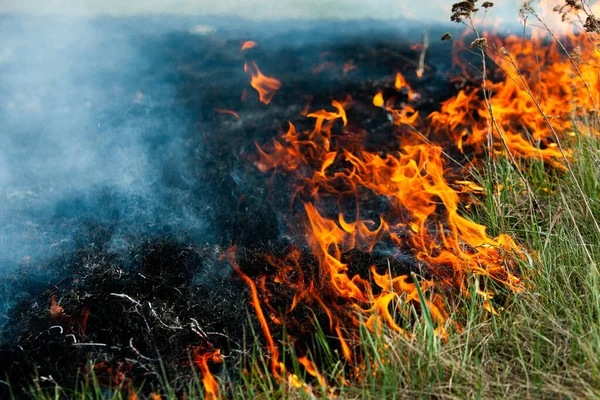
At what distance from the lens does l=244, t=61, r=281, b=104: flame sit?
4.43m

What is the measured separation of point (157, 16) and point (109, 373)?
2837mm

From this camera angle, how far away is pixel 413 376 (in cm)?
226

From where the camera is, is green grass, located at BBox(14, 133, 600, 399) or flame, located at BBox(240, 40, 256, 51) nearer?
green grass, located at BBox(14, 133, 600, 399)

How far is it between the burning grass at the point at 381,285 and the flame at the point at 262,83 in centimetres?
6

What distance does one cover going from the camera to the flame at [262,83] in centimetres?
443

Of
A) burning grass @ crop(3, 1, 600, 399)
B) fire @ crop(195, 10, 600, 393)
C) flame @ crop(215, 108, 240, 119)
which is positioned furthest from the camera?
flame @ crop(215, 108, 240, 119)

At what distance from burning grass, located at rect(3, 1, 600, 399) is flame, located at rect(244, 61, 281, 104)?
0.19 feet

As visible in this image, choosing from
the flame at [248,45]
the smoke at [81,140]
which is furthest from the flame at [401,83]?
the smoke at [81,140]

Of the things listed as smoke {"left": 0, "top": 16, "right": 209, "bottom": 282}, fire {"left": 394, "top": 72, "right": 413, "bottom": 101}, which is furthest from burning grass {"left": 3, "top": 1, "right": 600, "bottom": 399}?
fire {"left": 394, "top": 72, "right": 413, "bottom": 101}

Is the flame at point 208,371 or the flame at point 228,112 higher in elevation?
the flame at point 228,112

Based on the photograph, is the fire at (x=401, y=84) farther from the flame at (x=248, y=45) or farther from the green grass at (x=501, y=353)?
the green grass at (x=501, y=353)

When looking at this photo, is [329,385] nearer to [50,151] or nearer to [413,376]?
[413,376]

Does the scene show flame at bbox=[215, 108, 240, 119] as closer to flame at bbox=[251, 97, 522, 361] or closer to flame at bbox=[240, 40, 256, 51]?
flame at bbox=[251, 97, 522, 361]

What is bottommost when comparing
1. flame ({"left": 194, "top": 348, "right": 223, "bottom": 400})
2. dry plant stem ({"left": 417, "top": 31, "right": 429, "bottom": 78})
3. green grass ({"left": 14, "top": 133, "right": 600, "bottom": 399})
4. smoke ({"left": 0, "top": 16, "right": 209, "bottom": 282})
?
flame ({"left": 194, "top": 348, "right": 223, "bottom": 400})
